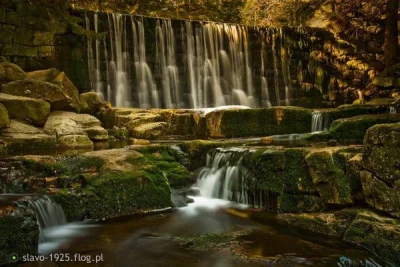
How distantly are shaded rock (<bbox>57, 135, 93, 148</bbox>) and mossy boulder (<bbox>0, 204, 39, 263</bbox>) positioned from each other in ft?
15.3

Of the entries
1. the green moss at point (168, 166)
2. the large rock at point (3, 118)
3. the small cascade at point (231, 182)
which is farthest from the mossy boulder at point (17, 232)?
the large rock at point (3, 118)

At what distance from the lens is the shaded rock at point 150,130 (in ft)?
33.7

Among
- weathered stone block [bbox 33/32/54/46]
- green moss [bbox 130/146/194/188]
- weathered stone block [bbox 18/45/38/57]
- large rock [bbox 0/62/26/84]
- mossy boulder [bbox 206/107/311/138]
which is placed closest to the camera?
Answer: green moss [bbox 130/146/194/188]

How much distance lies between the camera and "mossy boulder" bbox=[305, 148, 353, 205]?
5.25 m

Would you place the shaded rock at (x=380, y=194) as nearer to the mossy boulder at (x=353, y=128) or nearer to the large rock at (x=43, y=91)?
the mossy boulder at (x=353, y=128)

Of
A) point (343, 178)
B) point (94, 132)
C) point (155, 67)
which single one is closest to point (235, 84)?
point (155, 67)

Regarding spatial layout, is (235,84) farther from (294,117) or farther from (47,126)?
(47,126)

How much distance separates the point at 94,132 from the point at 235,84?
8.85m

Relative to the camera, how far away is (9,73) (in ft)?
34.7

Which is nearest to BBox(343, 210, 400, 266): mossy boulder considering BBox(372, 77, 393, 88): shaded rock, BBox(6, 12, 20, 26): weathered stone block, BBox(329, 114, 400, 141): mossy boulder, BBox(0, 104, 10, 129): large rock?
BBox(329, 114, 400, 141): mossy boulder

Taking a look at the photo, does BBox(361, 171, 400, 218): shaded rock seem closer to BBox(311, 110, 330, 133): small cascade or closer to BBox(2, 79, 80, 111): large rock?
BBox(311, 110, 330, 133): small cascade

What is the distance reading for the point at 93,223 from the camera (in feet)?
17.9

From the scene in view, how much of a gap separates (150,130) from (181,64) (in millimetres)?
6368

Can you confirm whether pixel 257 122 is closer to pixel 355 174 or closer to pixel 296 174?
pixel 296 174
